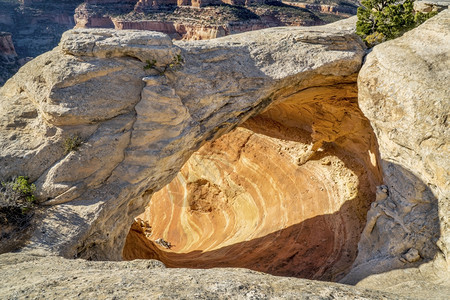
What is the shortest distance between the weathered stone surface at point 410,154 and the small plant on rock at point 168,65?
677 centimetres

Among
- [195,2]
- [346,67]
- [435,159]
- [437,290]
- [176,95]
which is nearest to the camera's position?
[437,290]

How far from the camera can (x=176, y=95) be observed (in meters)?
10.5

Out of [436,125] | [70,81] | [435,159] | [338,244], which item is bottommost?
[338,244]

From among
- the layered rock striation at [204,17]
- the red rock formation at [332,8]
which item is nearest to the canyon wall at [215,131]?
the layered rock striation at [204,17]

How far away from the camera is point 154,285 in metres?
5.86

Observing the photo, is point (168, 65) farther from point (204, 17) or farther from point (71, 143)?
point (204, 17)

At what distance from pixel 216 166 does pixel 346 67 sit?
1087 cm

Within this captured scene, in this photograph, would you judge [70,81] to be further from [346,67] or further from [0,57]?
[0,57]

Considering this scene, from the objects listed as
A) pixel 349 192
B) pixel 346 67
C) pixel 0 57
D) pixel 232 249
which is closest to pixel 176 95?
pixel 346 67

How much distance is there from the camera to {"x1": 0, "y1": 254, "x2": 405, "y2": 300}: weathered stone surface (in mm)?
5590

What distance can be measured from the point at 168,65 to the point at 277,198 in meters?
9.84

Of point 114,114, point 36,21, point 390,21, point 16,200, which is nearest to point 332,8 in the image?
point 390,21

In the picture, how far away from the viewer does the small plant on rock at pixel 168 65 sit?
33.7 ft

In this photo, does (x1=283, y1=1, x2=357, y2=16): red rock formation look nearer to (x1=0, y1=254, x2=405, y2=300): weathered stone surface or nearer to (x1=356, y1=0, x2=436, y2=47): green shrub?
(x1=356, y1=0, x2=436, y2=47): green shrub
